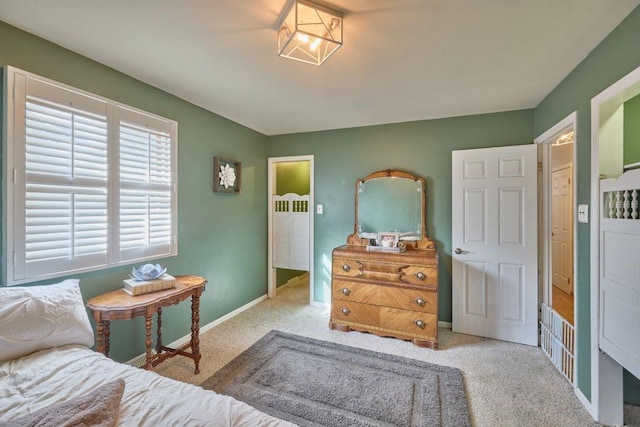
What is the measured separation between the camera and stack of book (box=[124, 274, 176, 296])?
1.97 metres

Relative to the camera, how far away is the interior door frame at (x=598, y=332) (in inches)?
67.7

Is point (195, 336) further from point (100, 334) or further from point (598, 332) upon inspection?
point (598, 332)

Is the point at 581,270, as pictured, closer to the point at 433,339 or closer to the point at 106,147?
the point at 433,339

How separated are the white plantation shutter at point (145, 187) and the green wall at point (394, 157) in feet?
5.83

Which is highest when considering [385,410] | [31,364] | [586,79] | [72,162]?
[586,79]

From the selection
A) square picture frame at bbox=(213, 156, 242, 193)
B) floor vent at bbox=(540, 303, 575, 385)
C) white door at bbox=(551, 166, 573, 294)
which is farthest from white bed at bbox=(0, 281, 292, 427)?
white door at bbox=(551, 166, 573, 294)

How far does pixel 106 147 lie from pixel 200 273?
1.47 m

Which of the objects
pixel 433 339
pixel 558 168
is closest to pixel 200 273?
pixel 433 339

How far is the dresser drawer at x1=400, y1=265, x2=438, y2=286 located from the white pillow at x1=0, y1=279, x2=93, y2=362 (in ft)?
8.25

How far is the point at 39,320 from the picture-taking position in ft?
4.59

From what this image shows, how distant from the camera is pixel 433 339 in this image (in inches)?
105

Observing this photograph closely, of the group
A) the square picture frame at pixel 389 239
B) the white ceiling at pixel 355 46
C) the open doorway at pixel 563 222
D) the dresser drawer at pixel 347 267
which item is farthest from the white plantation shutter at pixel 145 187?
the open doorway at pixel 563 222

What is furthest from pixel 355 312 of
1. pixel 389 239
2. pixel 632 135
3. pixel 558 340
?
pixel 632 135

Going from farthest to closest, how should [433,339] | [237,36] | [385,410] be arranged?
1. [433,339]
2. [385,410]
3. [237,36]
